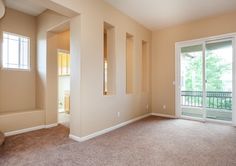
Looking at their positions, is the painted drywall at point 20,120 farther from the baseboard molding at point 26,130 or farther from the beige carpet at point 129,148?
the beige carpet at point 129,148

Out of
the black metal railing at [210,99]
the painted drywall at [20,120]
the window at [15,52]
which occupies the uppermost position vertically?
the window at [15,52]

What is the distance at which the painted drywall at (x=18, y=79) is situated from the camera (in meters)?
3.75

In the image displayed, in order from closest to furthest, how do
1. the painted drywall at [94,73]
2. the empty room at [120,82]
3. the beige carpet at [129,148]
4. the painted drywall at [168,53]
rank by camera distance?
the beige carpet at [129,148] → the empty room at [120,82] → the painted drywall at [94,73] → the painted drywall at [168,53]

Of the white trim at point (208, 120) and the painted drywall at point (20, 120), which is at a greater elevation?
the painted drywall at point (20, 120)

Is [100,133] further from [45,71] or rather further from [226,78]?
[226,78]

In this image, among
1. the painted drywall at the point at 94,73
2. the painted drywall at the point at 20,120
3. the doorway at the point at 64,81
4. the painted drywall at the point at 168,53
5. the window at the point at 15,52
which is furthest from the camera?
the doorway at the point at 64,81

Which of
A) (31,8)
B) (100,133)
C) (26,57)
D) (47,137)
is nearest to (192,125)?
(100,133)

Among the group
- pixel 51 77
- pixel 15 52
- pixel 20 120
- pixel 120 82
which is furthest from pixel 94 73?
pixel 15 52

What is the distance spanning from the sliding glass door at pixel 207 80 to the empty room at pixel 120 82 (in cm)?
3

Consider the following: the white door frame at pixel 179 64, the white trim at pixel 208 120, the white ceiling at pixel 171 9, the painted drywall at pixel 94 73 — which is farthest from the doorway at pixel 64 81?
the white trim at pixel 208 120

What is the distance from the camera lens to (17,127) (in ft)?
11.4

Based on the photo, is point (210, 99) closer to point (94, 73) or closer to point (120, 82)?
point (120, 82)

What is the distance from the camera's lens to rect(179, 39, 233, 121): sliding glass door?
4.20m

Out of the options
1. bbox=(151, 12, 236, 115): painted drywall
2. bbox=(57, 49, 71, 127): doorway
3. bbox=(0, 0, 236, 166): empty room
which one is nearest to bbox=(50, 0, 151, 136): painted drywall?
bbox=(0, 0, 236, 166): empty room
